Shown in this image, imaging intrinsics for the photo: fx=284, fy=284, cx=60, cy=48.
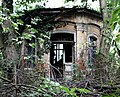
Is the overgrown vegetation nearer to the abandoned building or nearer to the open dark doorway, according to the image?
the abandoned building

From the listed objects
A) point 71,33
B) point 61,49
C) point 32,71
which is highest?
point 71,33

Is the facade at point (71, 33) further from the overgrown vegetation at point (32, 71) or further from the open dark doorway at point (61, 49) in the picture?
the overgrown vegetation at point (32, 71)

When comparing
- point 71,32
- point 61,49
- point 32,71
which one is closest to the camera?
point 32,71

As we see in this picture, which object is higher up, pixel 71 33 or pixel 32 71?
pixel 71 33

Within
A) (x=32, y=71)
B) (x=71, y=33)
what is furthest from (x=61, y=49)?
(x=32, y=71)

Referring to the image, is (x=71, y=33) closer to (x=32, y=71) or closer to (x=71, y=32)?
(x=71, y=32)

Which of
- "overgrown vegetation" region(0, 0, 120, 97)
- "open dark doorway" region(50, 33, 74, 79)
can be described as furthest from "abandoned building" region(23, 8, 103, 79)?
"overgrown vegetation" region(0, 0, 120, 97)

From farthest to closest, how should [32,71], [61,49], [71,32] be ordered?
1. [61,49]
2. [71,32]
3. [32,71]

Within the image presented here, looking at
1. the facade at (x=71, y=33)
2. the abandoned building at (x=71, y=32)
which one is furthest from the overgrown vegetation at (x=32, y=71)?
the facade at (x=71, y=33)

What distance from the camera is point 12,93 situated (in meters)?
5.34

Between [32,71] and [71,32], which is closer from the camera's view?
[32,71]

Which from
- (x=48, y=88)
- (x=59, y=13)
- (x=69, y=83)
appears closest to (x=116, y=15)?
(x=48, y=88)

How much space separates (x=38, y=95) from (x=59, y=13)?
589 inches

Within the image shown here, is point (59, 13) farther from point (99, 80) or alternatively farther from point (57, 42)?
point (99, 80)
